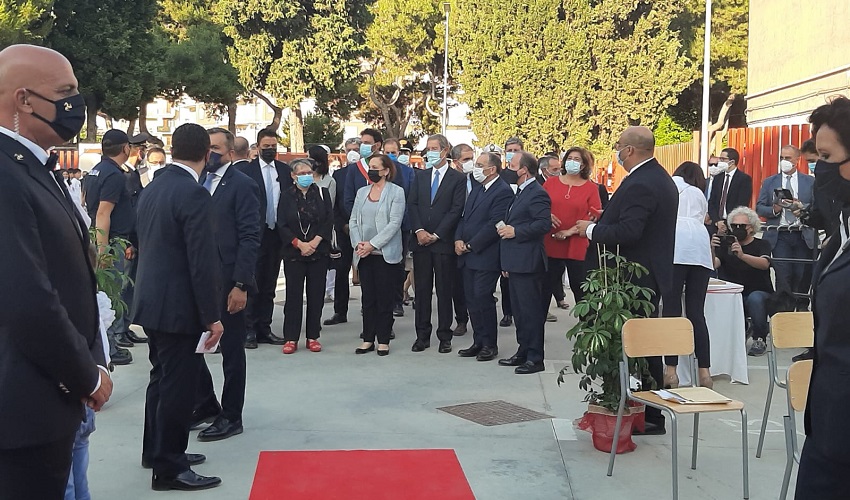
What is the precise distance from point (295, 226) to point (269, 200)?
2.59ft

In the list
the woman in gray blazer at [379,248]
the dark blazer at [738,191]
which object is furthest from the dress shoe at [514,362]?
the dark blazer at [738,191]

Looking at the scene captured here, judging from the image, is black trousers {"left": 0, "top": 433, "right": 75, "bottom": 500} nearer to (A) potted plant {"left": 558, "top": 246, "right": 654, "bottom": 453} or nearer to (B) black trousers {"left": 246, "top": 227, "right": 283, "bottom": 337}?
(A) potted plant {"left": 558, "top": 246, "right": 654, "bottom": 453}

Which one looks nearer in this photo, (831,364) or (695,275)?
(831,364)

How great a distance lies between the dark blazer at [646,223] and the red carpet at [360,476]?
71.7 inches

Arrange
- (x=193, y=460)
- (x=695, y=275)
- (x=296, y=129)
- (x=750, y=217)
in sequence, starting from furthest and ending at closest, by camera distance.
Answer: (x=296, y=129)
(x=750, y=217)
(x=695, y=275)
(x=193, y=460)

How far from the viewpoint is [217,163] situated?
6.35 m

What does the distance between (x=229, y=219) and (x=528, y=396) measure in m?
2.74

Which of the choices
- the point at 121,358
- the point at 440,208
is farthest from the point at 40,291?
the point at 440,208

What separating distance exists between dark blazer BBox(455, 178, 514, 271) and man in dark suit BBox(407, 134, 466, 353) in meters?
0.28

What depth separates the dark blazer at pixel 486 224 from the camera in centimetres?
844

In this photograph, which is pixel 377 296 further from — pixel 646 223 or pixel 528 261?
pixel 646 223

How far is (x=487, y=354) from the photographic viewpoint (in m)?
8.52

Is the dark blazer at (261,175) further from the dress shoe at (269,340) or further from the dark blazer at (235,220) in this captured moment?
the dark blazer at (235,220)

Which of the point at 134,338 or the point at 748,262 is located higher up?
the point at 748,262
